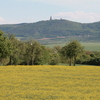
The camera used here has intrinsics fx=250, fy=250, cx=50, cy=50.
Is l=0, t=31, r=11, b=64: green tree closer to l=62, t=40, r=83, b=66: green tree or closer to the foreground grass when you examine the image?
l=62, t=40, r=83, b=66: green tree

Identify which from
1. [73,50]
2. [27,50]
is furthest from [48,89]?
[27,50]

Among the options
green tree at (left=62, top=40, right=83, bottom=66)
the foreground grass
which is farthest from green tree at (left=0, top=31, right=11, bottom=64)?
the foreground grass

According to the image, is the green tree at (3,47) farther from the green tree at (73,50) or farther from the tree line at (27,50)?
→ the green tree at (73,50)

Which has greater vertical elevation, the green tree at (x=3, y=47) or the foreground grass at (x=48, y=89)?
the green tree at (x=3, y=47)

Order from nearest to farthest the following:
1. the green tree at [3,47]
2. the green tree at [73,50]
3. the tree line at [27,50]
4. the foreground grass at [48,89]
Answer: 1. the foreground grass at [48,89]
2. the green tree at [3,47]
3. the tree line at [27,50]
4. the green tree at [73,50]

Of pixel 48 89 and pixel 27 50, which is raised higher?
pixel 27 50

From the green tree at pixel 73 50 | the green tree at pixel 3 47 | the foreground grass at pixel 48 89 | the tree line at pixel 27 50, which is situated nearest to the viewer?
the foreground grass at pixel 48 89

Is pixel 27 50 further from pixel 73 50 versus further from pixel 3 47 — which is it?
pixel 3 47

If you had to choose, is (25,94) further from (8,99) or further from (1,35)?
(1,35)

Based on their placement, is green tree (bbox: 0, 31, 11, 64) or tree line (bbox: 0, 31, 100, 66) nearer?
green tree (bbox: 0, 31, 11, 64)

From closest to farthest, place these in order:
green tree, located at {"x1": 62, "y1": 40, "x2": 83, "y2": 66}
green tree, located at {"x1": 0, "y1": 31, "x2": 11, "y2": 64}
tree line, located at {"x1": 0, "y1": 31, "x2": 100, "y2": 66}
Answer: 1. green tree, located at {"x1": 0, "y1": 31, "x2": 11, "y2": 64}
2. tree line, located at {"x1": 0, "y1": 31, "x2": 100, "y2": 66}
3. green tree, located at {"x1": 62, "y1": 40, "x2": 83, "y2": 66}

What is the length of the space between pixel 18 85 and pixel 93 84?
7736 mm

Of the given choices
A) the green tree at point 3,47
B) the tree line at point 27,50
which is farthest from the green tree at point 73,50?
the green tree at point 3,47

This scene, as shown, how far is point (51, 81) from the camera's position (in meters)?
27.6
